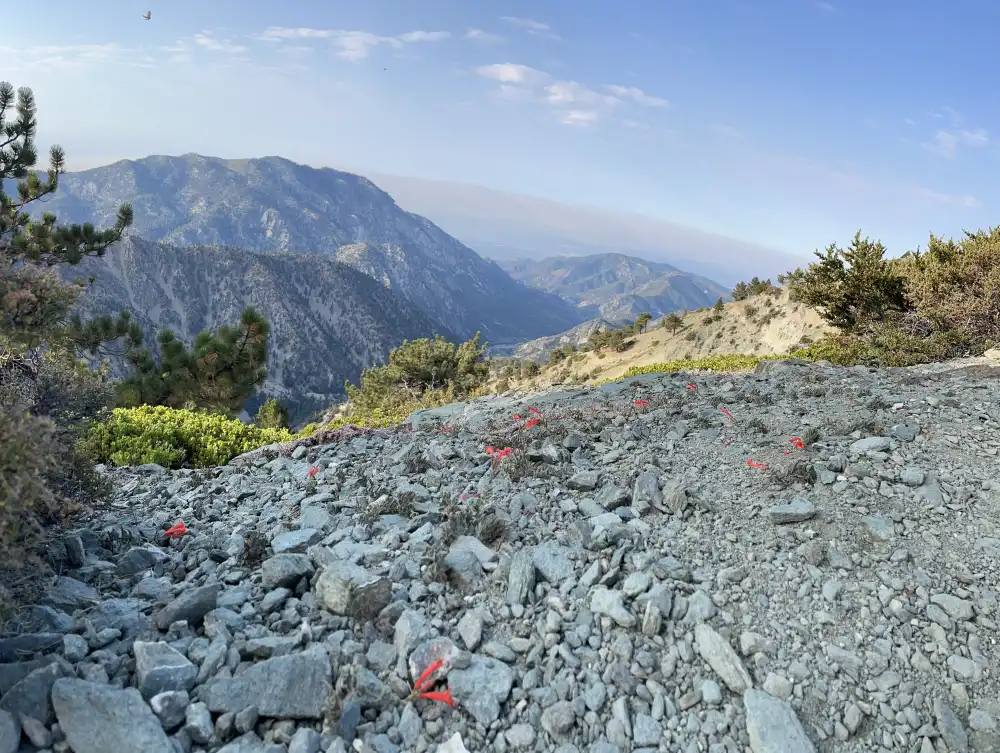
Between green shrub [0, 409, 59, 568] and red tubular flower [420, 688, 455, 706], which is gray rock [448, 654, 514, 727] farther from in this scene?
green shrub [0, 409, 59, 568]

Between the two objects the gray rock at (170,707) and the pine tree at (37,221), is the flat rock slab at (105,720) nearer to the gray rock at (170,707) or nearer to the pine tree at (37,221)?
the gray rock at (170,707)

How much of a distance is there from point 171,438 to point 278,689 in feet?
35.3

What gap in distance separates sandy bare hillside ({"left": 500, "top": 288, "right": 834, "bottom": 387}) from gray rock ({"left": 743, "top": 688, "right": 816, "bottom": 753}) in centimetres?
3587

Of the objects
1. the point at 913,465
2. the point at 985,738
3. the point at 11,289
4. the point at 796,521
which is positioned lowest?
the point at 985,738

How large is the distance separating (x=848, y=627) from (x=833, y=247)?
21.1m

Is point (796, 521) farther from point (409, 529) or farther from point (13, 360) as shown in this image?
point (13, 360)

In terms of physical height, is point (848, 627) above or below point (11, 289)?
below

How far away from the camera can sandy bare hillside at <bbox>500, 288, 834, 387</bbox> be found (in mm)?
44250

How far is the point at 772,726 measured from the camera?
3711 mm

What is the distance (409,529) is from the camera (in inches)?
249

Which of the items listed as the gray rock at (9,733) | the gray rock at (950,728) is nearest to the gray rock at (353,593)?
the gray rock at (9,733)

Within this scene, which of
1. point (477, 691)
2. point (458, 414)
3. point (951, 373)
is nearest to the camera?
point (477, 691)

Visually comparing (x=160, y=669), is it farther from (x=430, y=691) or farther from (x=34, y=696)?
(x=430, y=691)

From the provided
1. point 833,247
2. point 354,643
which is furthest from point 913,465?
point 833,247
